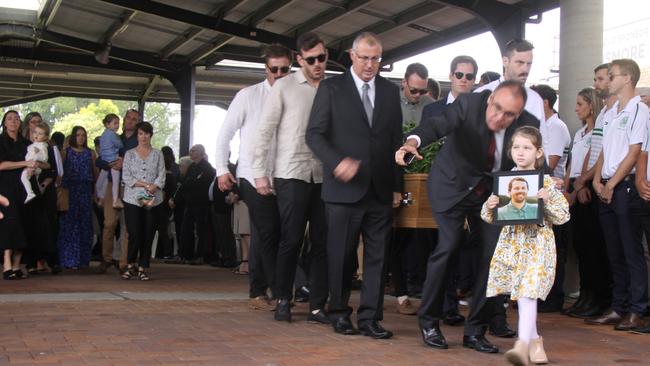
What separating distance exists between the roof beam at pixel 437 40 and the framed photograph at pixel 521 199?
35.6 ft

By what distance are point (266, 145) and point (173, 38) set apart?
15.0m

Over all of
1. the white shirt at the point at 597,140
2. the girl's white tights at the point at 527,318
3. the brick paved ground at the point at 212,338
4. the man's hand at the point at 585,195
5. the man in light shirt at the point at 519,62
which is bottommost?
the brick paved ground at the point at 212,338

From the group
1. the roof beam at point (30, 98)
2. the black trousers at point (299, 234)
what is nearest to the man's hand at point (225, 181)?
the black trousers at point (299, 234)

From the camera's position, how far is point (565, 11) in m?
11.9

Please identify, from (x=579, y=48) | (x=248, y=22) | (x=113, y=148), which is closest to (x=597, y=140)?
(x=579, y=48)

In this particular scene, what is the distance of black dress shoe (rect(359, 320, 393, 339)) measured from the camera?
6.34 metres

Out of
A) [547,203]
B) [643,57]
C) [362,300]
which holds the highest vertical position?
[643,57]

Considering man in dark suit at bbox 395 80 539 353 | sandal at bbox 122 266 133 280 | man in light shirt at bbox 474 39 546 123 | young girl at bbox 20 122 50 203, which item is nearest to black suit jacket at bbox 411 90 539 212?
man in dark suit at bbox 395 80 539 353

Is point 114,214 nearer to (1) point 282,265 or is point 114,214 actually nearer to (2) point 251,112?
(2) point 251,112

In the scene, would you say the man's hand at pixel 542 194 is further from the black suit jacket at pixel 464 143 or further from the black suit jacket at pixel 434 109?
the black suit jacket at pixel 434 109

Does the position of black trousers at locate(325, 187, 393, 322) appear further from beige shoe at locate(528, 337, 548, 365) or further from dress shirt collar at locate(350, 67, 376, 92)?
beige shoe at locate(528, 337, 548, 365)

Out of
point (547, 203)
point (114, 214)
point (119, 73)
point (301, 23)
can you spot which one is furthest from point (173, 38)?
point (547, 203)

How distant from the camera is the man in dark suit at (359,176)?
21.1 feet

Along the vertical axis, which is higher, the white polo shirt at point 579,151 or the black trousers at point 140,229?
the white polo shirt at point 579,151
